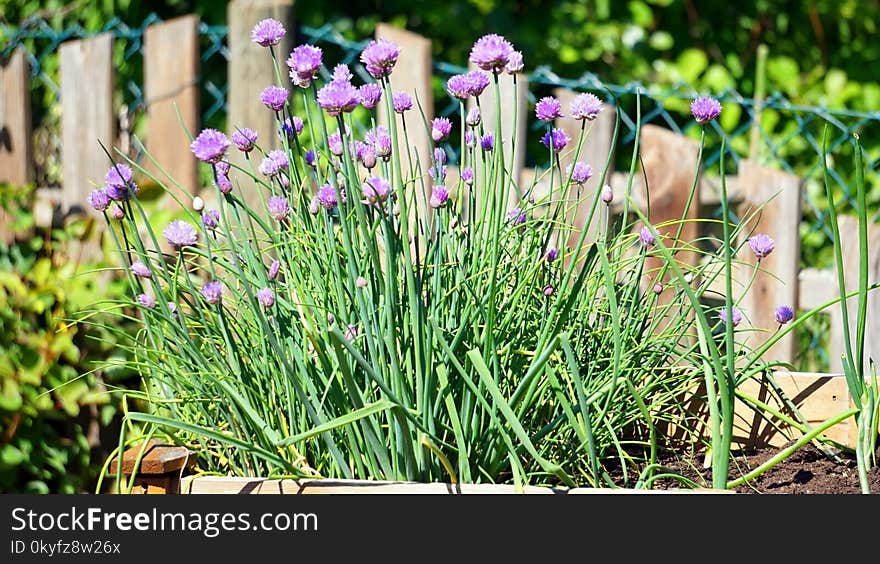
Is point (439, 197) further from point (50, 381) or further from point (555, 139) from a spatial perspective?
point (50, 381)

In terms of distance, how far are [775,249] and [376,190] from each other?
6.53 ft

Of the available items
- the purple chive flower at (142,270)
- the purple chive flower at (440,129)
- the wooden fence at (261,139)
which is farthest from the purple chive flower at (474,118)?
the wooden fence at (261,139)

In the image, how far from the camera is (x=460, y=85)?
1384mm

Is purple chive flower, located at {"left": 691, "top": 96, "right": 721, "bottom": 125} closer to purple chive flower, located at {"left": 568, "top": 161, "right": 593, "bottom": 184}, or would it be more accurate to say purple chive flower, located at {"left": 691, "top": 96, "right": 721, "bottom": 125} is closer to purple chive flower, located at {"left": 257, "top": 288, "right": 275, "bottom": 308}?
purple chive flower, located at {"left": 568, "top": 161, "right": 593, "bottom": 184}

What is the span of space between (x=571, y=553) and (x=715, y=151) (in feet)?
13.3

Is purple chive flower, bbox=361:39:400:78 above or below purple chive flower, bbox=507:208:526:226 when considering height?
above

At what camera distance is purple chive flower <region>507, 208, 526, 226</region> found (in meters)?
1.53

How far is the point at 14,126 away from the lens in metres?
3.69

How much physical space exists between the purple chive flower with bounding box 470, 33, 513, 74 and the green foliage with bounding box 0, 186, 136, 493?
1860 mm

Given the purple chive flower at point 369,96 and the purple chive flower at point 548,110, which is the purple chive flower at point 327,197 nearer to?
the purple chive flower at point 369,96

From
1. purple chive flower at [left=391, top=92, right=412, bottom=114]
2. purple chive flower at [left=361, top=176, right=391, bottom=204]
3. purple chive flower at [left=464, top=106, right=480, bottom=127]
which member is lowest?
purple chive flower at [left=361, top=176, right=391, bottom=204]

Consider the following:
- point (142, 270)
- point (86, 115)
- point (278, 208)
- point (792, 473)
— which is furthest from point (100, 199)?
point (86, 115)

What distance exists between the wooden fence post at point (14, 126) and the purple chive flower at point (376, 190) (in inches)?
112

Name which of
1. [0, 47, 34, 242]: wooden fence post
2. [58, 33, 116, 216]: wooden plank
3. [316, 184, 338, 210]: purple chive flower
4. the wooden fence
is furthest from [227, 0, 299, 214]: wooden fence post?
[316, 184, 338, 210]: purple chive flower
